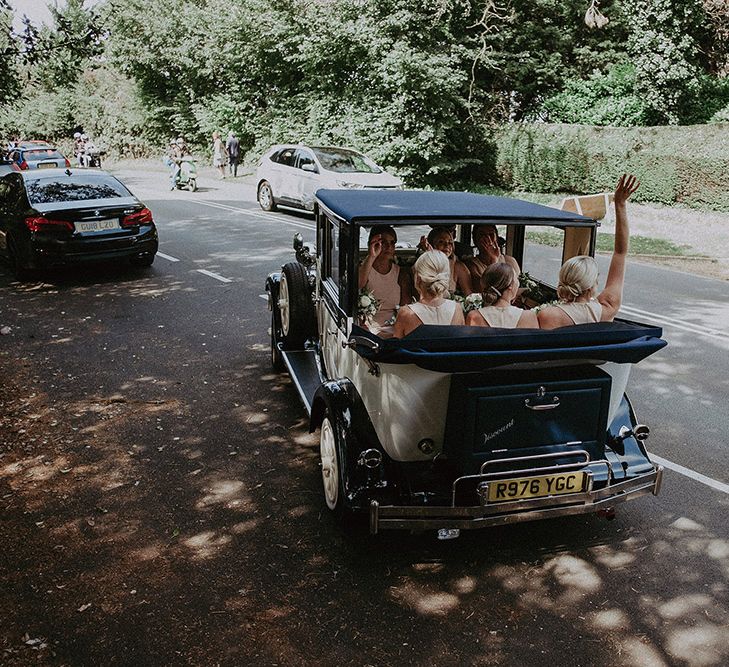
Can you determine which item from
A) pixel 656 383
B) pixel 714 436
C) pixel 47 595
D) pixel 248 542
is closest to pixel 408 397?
pixel 248 542

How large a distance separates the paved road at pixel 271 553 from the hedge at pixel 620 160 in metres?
13.6

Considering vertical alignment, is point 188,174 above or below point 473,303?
below

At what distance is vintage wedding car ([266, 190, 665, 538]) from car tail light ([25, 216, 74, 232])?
7.36m

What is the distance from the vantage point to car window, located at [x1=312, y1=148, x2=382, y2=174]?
57.7 feet

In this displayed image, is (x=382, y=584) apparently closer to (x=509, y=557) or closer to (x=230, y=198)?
(x=509, y=557)

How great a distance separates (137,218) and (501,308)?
27.3ft

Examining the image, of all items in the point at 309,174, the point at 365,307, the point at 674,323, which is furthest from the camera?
the point at 309,174

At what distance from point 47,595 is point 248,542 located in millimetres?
1134

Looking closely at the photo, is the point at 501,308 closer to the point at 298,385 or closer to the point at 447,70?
the point at 298,385

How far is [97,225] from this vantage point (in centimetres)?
1076

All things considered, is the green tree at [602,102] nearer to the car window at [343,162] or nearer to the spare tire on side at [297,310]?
the car window at [343,162]

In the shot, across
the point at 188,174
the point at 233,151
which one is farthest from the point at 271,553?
the point at 233,151

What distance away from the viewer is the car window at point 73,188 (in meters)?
10.9

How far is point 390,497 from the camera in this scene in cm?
A: 399
